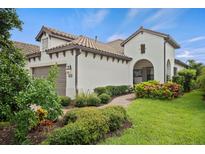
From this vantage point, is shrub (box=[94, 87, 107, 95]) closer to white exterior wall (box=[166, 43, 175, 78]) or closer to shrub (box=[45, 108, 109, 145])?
white exterior wall (box=[166, 43, 175, 78])

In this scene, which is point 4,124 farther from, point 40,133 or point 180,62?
point 180,62

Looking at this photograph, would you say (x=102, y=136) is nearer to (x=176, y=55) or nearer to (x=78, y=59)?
(x=78, y=59)

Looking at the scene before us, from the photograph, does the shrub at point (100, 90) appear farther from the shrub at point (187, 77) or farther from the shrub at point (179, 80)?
the shrub at point (187, 77)

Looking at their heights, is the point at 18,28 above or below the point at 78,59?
above

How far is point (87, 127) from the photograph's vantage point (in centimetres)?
504

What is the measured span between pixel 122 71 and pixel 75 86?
4.53 m

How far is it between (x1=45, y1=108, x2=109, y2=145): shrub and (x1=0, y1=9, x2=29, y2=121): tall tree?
2.32m

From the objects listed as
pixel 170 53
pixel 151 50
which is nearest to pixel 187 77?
pixel 170 53

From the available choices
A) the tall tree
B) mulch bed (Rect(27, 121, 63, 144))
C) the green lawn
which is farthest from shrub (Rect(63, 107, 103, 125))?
the tall tree

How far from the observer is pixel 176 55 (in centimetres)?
1697

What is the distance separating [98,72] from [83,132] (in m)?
7.99

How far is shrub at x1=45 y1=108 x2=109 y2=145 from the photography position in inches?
190
